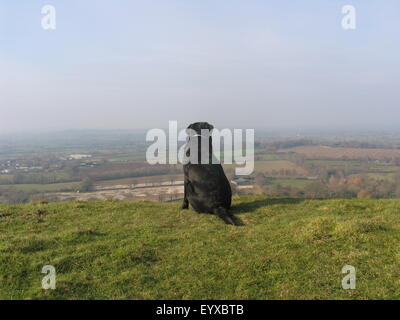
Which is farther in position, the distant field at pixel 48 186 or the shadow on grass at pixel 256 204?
the distant field at pixel 48 186

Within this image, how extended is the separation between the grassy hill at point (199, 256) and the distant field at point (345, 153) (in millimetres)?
73418

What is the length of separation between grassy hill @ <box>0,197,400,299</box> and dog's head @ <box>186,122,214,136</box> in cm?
334

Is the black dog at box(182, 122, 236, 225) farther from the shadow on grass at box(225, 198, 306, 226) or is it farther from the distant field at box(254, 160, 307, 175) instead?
the distant field at box(254, 160, 307, 175)

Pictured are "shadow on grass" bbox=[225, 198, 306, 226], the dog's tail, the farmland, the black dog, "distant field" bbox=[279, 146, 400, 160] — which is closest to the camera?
the dog's tail

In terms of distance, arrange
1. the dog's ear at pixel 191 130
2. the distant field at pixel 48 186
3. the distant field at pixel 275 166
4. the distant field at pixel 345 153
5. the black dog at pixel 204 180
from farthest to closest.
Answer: the distant field at pixel 345 153 < the distant field at pixel 275 166 < the distant field at pixel 48 186 < the dog's ear at pixel 191 130 < the black dog at pixel 204 180

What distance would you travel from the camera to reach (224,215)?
38.6 ft

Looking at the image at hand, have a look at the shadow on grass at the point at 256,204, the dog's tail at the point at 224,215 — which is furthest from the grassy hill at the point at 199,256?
the shadow on grass at the point at 256,204

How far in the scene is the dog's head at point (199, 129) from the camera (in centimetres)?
1303

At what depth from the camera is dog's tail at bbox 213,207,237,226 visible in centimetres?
1134

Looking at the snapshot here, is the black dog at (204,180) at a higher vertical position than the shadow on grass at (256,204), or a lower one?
higher

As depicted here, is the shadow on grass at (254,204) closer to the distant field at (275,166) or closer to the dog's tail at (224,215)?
the dog's tail at (224,215)

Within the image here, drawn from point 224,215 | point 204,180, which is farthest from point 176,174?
point 224,215

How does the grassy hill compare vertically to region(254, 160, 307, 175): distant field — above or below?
above

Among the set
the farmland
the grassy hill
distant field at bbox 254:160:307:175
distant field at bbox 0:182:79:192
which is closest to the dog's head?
the grassy hill
